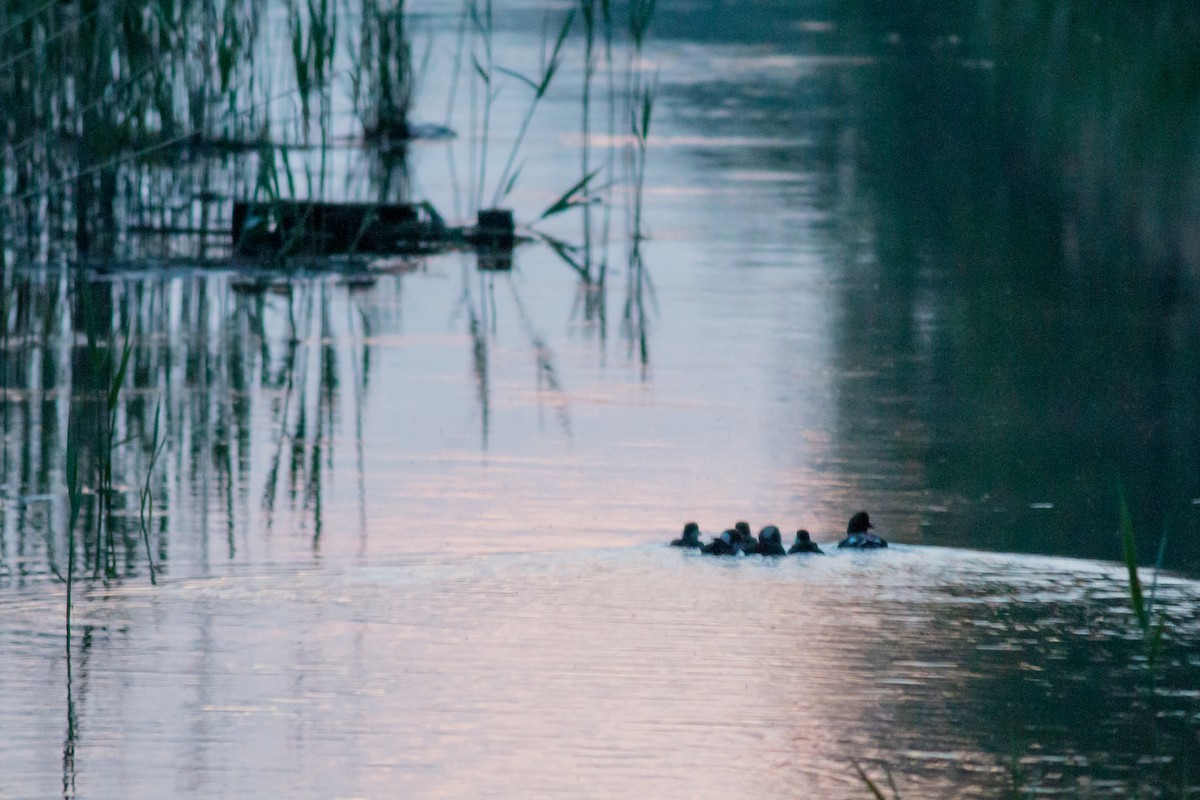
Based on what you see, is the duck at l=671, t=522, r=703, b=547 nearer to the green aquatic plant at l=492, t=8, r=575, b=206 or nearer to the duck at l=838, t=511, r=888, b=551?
the duck at l=838, t=511, r=888, b=551

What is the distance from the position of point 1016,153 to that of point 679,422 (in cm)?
709

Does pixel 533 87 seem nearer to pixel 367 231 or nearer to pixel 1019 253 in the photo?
pixel 367 231

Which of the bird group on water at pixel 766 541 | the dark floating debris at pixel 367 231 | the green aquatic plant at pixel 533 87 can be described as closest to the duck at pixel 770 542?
the bird group on water at pixel 766 541

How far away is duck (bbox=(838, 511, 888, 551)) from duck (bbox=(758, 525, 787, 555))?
0.48 ft

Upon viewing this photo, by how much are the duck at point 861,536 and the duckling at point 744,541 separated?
0.19 metres

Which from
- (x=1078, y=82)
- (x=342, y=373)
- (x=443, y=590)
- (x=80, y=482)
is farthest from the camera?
(x=1078, y=82)

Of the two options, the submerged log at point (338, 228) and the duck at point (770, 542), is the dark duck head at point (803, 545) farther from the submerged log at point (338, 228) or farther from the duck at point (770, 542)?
the submerged log at point (338, 228)

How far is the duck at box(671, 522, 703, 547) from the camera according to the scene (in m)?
4.61

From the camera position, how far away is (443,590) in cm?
431

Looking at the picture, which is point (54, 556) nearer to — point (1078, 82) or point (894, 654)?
point (894, 654)

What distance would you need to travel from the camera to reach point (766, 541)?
4.54 meters

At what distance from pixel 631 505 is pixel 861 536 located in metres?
0.68

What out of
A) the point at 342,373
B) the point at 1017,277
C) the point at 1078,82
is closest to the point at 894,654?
the point at 342,373

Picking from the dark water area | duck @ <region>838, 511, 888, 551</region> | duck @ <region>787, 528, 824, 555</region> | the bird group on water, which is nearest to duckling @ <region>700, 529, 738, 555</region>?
the bird group on water
